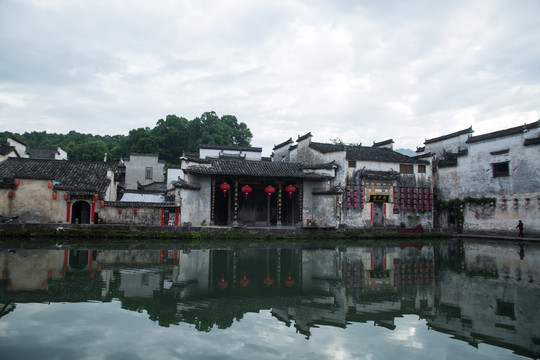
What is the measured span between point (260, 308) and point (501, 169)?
2272 cm

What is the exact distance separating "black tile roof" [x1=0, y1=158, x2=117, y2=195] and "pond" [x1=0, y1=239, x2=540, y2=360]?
7776 mm

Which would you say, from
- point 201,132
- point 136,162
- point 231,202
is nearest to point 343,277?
point 231,202

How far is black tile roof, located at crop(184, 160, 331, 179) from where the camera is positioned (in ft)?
73.5

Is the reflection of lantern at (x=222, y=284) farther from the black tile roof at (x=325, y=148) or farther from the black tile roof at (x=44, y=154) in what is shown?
the black tile roof at (x=44, y=154)

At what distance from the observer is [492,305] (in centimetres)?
764

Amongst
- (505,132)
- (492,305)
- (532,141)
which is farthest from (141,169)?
(492,305)

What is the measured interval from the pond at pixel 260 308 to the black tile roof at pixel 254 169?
10.1 meters

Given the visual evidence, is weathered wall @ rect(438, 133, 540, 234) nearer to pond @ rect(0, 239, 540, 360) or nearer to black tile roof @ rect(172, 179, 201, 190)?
pond @ rect(0, 239, 540, 360)

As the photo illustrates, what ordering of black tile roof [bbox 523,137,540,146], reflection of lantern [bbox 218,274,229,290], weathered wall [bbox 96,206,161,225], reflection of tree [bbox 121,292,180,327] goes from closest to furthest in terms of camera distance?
1. reflection of tree [bbox 121,292,180,327]
2. reflection of lantern [bbox 218,274,229,290]
3. weathered wall [bbox 96,206,161,225]
4. black tile roof [bbox 523,137,540,146]

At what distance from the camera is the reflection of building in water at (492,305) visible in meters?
5.92

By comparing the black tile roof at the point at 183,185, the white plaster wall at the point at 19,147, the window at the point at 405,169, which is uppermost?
the white plaster wall at the point at 19,147

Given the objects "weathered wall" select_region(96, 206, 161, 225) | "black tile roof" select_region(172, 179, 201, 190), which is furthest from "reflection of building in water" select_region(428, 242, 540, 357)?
"weathered wall" select_region(96, 206, 161, 225)

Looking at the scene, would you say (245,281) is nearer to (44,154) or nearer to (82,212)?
(82,212)

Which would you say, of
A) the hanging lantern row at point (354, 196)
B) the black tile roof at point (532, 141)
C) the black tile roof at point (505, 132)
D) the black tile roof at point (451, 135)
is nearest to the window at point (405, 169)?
the hanging lantern row at point (354, 196)
